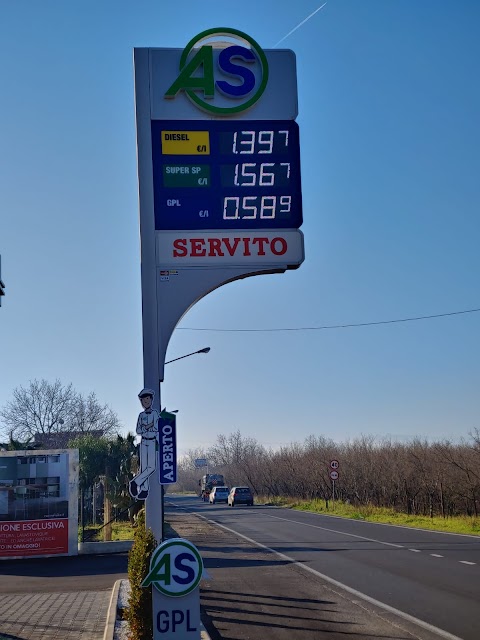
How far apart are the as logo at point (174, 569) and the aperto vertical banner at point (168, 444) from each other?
6.90ft

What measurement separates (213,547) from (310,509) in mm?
32486

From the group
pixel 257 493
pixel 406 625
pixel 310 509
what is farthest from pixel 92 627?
pixel 257 493

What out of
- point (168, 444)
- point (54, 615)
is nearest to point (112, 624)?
point (54, 615)

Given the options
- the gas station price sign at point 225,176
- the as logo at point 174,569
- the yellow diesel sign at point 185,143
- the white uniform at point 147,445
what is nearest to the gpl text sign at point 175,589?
the as logo at point 174,569

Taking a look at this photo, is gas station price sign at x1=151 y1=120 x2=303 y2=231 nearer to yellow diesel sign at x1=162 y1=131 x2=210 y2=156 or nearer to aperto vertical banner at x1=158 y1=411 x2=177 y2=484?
yellow diesel sign at x1=162 y1=131 x2=210 y2=156

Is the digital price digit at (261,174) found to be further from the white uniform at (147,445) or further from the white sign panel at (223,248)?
the white uniform at (147,445)

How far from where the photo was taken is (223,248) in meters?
11.7

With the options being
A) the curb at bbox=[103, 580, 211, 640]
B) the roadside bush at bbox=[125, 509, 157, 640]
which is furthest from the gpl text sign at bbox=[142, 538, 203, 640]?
the curb at bbox=[103, 580, 211, 640]

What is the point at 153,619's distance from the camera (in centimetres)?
903

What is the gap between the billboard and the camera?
75.9 ft

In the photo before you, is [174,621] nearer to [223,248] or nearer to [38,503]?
[223,248]

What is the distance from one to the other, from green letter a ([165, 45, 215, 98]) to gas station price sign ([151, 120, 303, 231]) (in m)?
0.48

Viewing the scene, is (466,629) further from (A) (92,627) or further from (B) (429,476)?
(B) (429,476)

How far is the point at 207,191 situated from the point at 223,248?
85 cm
